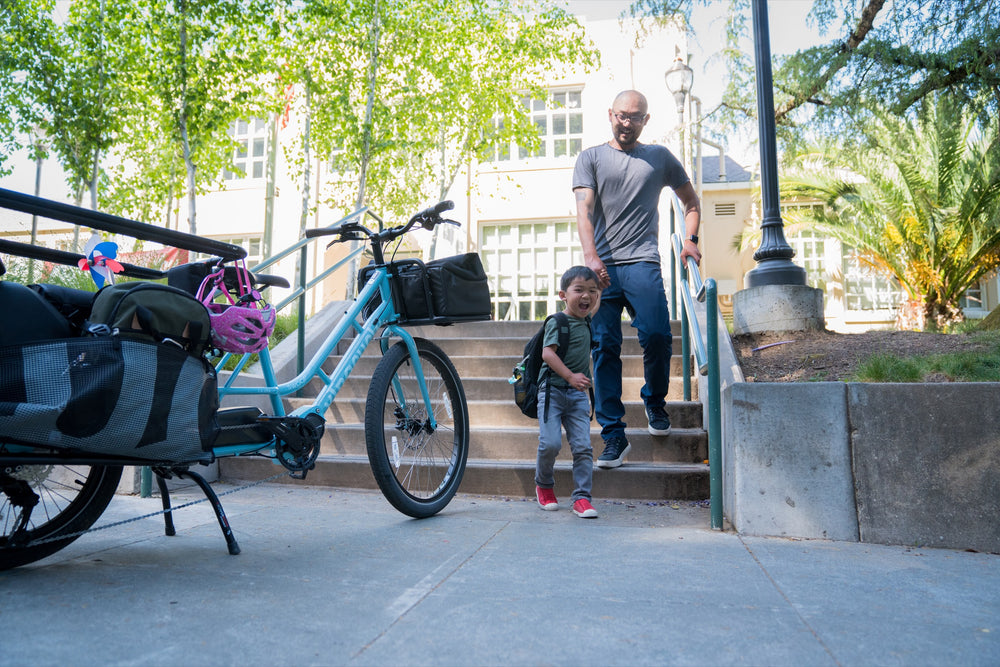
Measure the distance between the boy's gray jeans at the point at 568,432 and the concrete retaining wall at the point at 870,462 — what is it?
0.73 m

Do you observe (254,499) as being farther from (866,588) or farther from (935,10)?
(935,10)

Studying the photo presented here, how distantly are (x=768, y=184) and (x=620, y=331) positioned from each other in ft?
7.79

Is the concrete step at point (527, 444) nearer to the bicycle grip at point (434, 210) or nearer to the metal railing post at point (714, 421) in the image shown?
the metal railing post at point (714, 421)

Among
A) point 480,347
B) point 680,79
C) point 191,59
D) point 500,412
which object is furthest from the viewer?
point 680,79

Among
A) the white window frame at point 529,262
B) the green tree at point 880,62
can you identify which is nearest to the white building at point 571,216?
the white window frame at point 529,262

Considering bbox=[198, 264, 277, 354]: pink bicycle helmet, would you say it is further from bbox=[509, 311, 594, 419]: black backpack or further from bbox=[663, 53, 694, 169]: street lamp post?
bbox=[663, 53, 694, 169]: street lamp post

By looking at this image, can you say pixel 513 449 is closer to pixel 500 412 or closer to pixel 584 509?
pixel 500 412

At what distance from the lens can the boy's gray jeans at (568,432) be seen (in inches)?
136

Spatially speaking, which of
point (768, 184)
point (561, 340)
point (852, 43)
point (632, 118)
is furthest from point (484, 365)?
point (852, 43)

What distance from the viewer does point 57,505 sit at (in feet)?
8.04

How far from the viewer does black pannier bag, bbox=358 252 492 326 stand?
329 centimetres

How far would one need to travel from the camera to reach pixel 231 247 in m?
2.55

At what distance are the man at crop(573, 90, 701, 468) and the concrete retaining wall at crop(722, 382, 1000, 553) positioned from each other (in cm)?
85

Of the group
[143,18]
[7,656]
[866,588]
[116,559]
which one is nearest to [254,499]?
[116,559]
